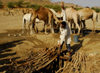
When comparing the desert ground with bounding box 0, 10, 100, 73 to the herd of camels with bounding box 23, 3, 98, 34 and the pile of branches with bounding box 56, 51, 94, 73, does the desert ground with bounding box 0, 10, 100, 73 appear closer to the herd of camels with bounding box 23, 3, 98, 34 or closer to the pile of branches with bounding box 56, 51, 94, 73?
the pile of branches with bounding box 56, 51, 94, 73

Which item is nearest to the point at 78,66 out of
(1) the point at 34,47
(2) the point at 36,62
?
(2) the point at 36,62

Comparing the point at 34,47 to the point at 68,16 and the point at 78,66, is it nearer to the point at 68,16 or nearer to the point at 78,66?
the point at 68,16

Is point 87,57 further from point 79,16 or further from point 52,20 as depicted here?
point 52,20

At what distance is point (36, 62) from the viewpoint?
18.4 feet

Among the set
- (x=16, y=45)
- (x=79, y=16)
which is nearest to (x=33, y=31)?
(x=16, y=45)

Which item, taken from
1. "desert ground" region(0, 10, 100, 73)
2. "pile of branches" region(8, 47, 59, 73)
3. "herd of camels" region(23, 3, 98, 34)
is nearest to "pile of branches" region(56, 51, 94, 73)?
"desert ground" region(0, 10, 100, 73)

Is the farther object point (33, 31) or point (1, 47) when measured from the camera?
point (33, 31)

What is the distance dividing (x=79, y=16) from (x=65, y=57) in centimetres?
482

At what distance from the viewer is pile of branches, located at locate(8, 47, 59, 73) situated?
502 cm

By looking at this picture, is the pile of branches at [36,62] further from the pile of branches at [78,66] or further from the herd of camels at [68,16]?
the herd of camels at [68,16]

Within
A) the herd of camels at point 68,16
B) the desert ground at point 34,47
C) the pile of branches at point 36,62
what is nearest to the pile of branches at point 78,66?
the desert ground at point 34,47

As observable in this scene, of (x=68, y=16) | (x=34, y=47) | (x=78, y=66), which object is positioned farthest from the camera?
(x=68, y=16)

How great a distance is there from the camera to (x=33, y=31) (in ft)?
35.9

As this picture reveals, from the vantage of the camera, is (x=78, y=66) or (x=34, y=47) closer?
(x=78, y=66)
